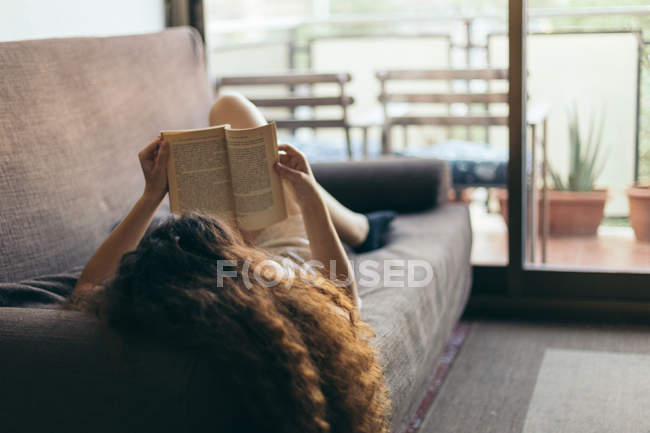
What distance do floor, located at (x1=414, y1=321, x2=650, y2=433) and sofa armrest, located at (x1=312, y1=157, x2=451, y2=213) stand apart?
0.52m

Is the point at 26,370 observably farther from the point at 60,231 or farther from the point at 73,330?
the point at 60,231

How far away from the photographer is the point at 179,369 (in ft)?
3.11

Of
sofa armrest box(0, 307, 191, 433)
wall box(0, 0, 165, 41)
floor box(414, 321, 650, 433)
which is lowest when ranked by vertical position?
floor box(414, 321, 650, 433)

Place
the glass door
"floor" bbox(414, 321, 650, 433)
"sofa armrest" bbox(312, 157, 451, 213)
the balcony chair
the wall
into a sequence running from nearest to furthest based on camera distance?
1. "floor" bbox(414, 321, 650, 433)
2. the wall
3. "sofa armrest" bbox(312, 157, 451, 213)
4. the glass door
5. the balcony chair

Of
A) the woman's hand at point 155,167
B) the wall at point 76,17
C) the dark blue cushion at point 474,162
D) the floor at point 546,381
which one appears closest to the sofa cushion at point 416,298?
the floor at point 546,381

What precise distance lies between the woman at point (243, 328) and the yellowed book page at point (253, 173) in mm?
363

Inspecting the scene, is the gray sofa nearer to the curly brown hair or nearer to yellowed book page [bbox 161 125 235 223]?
the curly brown hair

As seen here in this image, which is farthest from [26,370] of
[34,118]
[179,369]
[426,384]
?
[426,384]

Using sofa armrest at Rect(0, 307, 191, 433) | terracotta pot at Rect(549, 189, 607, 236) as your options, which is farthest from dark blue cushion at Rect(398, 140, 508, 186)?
sofa armrest at Rect(0, 307, 191, 433)

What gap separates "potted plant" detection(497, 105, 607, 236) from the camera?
2.71 m

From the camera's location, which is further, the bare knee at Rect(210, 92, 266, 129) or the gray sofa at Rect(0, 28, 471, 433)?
the bare knee at Rect(210, 92, 266, 129)

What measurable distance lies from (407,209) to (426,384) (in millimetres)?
744

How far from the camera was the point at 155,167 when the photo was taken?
149cm

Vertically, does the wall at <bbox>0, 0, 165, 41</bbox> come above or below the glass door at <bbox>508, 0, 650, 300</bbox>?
above
